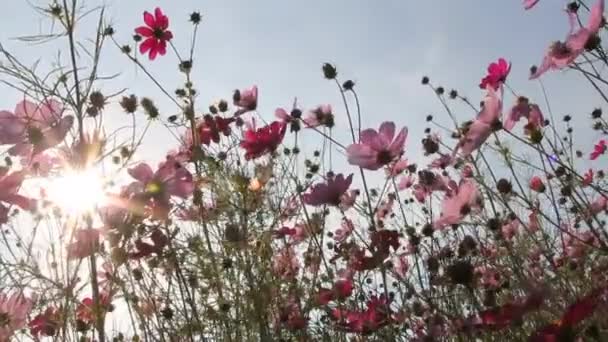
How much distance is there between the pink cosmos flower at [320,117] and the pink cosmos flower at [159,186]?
911 millimetres

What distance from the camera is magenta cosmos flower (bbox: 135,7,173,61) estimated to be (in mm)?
2119

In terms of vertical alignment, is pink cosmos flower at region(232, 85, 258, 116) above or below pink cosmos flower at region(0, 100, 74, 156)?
above

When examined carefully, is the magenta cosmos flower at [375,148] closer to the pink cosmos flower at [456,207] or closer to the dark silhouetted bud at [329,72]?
the pink cosmos flower at [456,207]

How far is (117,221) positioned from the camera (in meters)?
1.38

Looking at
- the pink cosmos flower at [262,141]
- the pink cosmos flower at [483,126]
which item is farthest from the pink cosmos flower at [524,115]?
the pink cosmos flower at [262,141]

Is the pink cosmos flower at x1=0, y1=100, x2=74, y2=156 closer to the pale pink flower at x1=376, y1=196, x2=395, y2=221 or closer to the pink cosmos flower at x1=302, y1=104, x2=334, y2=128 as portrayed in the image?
the pink cosmos flower at x1=302, y1=104, x2=334, y2=128

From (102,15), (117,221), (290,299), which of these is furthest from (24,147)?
(290,299)

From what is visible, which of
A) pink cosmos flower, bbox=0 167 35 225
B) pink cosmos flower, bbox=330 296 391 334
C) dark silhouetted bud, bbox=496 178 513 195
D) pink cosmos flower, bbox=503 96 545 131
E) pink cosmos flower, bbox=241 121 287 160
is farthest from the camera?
dark silhouetted bud, bbox=496 178 513 195

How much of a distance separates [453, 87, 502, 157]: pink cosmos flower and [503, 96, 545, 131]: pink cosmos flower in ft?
0.38

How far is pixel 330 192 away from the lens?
5.28 ft

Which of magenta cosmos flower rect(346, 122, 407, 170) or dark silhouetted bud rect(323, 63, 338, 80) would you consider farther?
dark silhouetted bud rect(323, 63, 338, 80)

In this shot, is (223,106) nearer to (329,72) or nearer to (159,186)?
(329,72)

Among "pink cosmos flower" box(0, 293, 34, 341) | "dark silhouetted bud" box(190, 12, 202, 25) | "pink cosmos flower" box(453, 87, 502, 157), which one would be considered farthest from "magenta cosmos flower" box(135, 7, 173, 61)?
"pink cosmos flower" box(453, 87, 502, 157)

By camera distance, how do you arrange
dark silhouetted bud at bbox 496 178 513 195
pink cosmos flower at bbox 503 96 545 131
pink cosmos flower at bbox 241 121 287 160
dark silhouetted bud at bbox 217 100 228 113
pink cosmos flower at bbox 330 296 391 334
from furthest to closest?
1. dark silhouetted bud at bbox 217 100 228 113
2. dark silhouetted bud at bbox 496 178 513 195
3. pink cosmos flower at bbox 241 121 287 160
4. pink cosmos flower at bbox 503 96 545 131
5. pink cosmos flower at bbox 330 296 391 334
